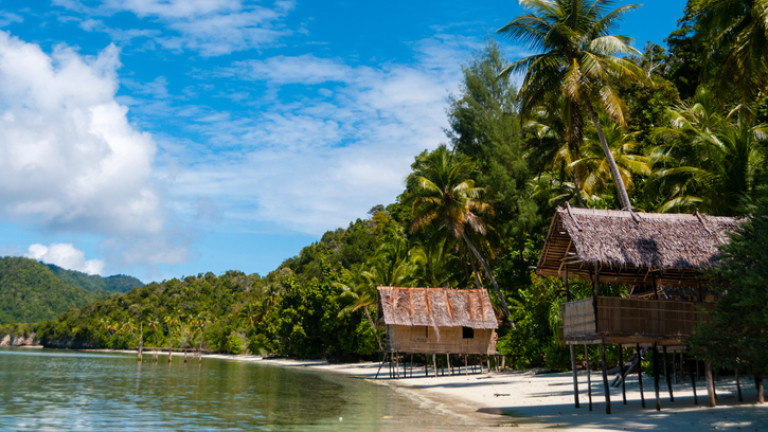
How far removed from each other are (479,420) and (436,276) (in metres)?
26.9

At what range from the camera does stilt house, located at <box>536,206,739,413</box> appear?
1368cm

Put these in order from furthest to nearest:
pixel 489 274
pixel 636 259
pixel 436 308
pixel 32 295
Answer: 1. pixel 32 295
2. pixel 489 274
3. pixel 436 308
4. pixel 636 259

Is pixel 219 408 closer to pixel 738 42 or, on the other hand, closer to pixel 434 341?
pixel 434 341

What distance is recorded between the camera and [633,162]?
25.6 m

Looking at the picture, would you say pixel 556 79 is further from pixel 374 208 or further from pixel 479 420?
pixel 374 208

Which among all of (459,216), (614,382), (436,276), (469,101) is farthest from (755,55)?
Answer: (436,276)

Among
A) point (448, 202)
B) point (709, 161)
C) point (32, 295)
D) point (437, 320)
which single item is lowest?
point (437, 320)

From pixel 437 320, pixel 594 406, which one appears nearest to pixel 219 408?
pixel 594 406

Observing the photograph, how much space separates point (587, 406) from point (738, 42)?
999 cm

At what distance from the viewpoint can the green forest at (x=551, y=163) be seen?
17.6 metres

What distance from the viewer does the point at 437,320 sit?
30.8 metres

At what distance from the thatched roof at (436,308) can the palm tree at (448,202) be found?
5.44 ft

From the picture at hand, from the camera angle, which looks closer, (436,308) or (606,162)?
(606,162)

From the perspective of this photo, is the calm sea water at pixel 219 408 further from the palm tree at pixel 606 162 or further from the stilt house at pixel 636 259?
the palm tree at pixel 606 162
